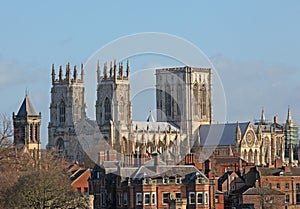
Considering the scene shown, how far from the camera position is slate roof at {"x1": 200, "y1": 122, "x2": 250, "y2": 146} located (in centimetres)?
15238

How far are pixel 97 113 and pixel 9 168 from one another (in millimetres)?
78835

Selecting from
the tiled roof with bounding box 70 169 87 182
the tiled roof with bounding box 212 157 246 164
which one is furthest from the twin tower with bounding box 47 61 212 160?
the tiled roof with bounding box 70 169 87 182

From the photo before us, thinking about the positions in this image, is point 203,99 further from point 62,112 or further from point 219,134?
point 62,112

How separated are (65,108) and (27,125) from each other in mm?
22002

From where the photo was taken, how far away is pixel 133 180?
236 ft

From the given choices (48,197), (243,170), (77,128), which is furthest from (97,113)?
(48,197)

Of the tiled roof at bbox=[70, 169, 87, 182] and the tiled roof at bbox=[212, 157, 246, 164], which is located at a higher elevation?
the tiled roof at bbox=[212, 157, 246, 164]

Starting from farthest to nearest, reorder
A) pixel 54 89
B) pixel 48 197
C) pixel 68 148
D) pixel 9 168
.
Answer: pixel 54 89, pixel 68 148, pixel 9 168, pixel 48 197

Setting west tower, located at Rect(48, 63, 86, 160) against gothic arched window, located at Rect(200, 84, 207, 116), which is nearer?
west tower, located at Rect(48, 63, 86, 160)

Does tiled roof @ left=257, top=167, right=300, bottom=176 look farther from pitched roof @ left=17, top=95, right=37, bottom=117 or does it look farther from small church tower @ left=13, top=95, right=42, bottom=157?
pitched roof @ left=17, top=95, right=37, bottom=117

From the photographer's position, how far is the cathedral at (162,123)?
148 meters

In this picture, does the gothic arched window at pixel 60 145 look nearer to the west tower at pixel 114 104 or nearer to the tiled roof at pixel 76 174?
the west tower at pixel 114 104

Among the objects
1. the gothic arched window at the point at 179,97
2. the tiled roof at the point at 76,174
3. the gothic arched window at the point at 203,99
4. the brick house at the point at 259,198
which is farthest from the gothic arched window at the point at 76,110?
the brick house at the point at 259,198

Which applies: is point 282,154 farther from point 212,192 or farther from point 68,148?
point 212,192
